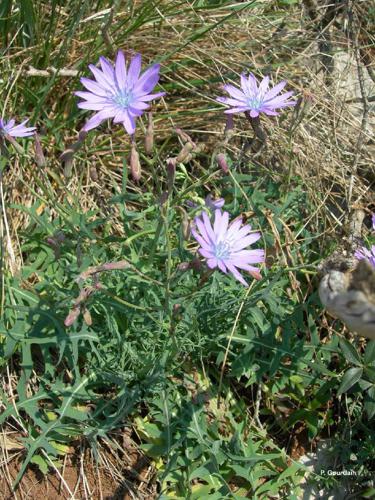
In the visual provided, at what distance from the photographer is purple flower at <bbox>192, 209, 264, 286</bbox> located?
176 centimetres

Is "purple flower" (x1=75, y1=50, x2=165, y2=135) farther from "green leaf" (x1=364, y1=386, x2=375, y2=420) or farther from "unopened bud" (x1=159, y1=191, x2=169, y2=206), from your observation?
"green leaf" (x1=364, y1=386, x2=375, y2=420)

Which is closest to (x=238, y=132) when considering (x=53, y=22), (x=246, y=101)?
(x=246, y=101)

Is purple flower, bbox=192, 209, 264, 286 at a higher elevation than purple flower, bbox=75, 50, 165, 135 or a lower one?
lower

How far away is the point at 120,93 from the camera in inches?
76.5

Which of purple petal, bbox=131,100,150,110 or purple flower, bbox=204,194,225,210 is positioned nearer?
purple petal, bbox=131,100,150,110

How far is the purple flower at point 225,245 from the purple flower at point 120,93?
1.12 feet

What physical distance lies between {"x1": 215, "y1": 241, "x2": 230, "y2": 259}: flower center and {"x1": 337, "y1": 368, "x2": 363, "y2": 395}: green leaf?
0.58 m

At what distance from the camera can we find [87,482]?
218cm

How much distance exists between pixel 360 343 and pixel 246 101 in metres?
0.99

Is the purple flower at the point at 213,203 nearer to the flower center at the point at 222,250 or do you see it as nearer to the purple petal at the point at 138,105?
the flower center at the point at 222,250

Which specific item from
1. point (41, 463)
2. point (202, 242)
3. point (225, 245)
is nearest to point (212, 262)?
point (202, 242)

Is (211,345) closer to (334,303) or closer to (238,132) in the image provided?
(334,303)

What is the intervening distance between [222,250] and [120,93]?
530mm

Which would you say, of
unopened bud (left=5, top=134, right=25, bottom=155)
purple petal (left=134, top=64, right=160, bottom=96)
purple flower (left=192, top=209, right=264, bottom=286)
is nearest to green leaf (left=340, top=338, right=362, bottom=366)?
purple flower (left=192, top=209, right=264, bottom=286)
